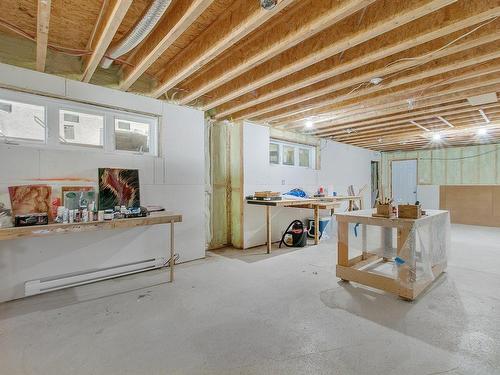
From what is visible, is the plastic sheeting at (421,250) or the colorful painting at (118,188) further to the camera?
the colorful painting at (118,188)

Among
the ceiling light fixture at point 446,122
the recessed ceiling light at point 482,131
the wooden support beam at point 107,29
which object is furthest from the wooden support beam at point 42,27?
the recessed ceiling light at point 482,131

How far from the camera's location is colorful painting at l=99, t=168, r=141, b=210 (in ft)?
10.0

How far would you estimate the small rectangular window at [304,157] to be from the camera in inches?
247

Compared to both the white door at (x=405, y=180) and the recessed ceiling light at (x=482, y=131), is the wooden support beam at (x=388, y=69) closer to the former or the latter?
the recessed ceiling light at (x=482, y=131)

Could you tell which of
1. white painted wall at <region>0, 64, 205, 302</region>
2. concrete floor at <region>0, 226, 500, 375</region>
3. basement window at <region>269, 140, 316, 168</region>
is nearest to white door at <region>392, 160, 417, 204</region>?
basement window at <region>269, 140, 316, 168</region>

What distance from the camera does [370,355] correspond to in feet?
5.79

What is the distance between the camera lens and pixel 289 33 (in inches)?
86.8

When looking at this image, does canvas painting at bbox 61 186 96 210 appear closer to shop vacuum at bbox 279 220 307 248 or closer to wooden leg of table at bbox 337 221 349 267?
wooden leg of table at bbox 337 221 349 267

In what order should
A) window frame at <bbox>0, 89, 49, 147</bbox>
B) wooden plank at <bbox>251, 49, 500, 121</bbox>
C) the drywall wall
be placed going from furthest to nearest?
the drywall wall
window frame at <bbox>0, 89, 49, 147</bbox>
wooden plank at <bbox>251, 49, 500, 121</bbox>

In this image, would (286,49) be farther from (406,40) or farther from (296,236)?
(296,236)

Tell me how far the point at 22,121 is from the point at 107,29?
1.55 meters

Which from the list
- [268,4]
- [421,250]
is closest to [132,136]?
[268,4]

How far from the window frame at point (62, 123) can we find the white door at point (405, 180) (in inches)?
321

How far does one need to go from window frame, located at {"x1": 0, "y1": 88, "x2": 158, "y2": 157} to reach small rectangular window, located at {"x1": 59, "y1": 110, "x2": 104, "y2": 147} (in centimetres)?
4
